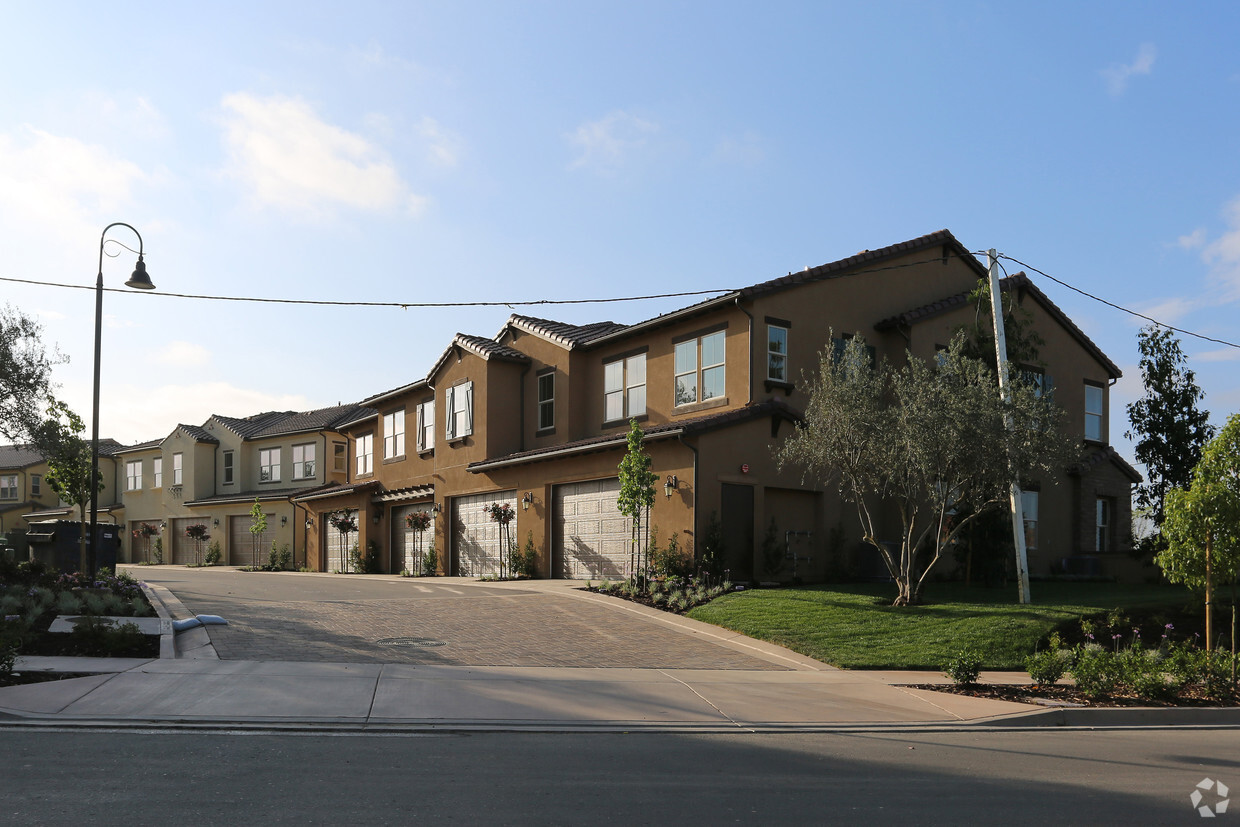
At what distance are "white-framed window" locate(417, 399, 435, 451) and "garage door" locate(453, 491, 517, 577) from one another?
137 inches

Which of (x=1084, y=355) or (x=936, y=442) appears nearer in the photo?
(x=936, y=442)

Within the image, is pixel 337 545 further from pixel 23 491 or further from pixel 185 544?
pixel 23 491

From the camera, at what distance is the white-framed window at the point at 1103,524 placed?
29.4 m

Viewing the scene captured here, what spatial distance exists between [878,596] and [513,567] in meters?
11.0

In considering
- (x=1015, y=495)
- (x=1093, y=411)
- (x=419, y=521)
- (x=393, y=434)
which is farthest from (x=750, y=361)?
(x=393, y=434)

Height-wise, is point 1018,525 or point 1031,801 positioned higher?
point 1018,525

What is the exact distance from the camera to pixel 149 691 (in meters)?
10.2

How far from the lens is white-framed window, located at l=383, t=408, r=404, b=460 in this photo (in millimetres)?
35969

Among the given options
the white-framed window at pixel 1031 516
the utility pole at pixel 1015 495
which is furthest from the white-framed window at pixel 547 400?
the white-framed window at pixel 1031 516

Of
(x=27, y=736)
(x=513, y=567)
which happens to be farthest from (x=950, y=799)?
(x=513, y=567)

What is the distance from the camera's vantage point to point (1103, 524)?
29.9m

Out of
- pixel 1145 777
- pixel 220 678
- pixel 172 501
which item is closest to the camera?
pixel 1145 777

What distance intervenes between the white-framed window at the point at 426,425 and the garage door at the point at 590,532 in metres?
8.96

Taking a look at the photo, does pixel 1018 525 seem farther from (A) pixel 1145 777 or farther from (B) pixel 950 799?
(B) pixel 950 799
